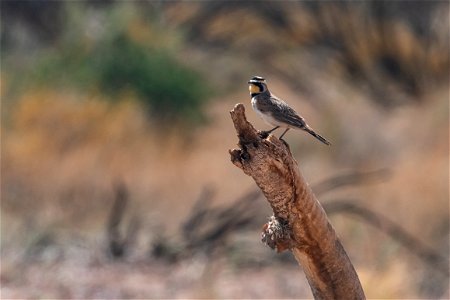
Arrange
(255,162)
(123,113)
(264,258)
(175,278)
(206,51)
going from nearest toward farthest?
(255,162), (175,278), (264,258), (123,113), (206,51)

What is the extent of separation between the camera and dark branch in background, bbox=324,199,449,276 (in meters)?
12.4

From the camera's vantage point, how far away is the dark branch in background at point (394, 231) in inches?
490

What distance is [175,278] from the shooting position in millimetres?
11188

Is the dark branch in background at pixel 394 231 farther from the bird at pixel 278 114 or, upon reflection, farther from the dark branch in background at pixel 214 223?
the bird at pixel 278 114

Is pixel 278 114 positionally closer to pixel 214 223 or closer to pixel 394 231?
pixel 214 223

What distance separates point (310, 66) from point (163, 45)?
627 cm

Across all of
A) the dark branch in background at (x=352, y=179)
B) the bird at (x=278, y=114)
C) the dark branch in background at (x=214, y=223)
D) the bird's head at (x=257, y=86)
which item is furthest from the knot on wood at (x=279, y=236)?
the dark branch in background at (x=352, y=179)

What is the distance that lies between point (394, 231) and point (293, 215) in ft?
24.6

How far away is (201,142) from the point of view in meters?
17.8

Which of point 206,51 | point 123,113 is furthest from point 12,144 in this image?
point 206,51

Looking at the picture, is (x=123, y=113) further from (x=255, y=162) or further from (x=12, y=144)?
(x=255, y=162)

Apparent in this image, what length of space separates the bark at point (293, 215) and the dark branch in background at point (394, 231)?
6282mm

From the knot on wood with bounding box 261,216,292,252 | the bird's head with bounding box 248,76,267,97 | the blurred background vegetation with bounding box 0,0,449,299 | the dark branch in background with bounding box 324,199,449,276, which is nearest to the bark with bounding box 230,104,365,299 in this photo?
the knot on wood with bounding box 261,216,292,252

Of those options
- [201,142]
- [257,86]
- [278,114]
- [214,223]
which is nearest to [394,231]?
[214,223]
